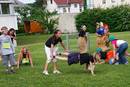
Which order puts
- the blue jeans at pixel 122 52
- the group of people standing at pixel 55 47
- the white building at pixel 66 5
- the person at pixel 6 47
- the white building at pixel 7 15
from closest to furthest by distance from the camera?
the group of people standing at pixel 55 47
the person at pixel 6 47
the blue jeans at pixel 122 52
the white building at pixel 7 15
the white building at pixel 66 5

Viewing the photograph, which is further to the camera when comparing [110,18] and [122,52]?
[110,18]

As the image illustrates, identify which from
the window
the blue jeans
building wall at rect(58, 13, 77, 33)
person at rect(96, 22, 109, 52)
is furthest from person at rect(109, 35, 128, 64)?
building wall at rect(58, 13, 77, 33)

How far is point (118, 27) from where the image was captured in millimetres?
50125

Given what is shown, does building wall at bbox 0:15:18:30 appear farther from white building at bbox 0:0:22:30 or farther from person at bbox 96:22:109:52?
person at bbox 96:22:109:52

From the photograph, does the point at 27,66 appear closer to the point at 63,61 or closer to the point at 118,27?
the point at 63,61

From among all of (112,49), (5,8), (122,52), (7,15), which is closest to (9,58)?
(122,52)

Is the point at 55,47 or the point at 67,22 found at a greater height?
the point at 55,47

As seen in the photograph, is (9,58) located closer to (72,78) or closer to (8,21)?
(72,78)

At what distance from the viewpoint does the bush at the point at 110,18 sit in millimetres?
50125

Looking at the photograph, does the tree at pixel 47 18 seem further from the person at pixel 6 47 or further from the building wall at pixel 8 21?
the person at pixel 6 47

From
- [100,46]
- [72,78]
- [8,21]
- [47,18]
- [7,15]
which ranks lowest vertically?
[47,18]

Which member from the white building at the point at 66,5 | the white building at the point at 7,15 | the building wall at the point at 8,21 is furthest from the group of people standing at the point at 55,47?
the white building at the point at 66,5

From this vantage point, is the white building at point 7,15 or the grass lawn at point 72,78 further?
the white building at point 7,15

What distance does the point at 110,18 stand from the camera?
51.0 metres
